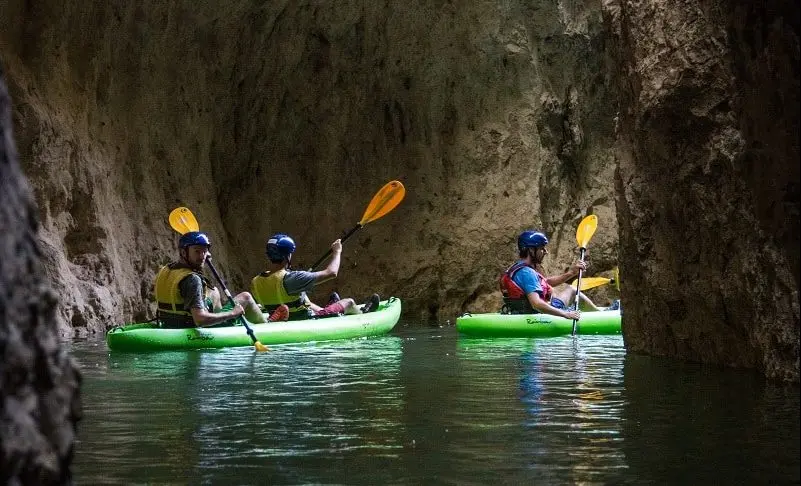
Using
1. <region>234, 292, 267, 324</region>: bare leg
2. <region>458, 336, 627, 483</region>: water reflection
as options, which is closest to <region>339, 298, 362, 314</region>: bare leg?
<region>234, 292, 267, 324</region>: bare leg

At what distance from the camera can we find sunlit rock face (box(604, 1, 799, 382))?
22.1ft

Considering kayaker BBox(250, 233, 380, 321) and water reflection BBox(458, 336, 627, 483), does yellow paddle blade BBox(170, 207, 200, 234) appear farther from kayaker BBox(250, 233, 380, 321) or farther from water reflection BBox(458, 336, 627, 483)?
water reflection BBox(458, 336, 627, 483)

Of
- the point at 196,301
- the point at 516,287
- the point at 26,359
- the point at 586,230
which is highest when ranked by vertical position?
the point at 586,230

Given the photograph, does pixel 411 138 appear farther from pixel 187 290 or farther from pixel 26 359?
pixel 26 359

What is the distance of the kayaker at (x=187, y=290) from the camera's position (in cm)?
987

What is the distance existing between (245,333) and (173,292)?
758 mm

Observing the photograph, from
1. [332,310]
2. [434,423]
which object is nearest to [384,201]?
[332,310]

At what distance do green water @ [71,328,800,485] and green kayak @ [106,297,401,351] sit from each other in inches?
31.8

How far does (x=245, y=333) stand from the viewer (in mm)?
10352

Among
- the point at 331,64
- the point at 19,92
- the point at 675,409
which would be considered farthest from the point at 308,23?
the point at 675,409

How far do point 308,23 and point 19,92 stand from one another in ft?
18.6

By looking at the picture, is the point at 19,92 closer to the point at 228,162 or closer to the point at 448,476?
the point at 228,162

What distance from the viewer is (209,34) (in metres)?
14.7

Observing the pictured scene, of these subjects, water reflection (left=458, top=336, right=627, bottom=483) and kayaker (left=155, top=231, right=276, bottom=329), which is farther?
kayaker (left=155, top=231, right=276, bottom=329)
